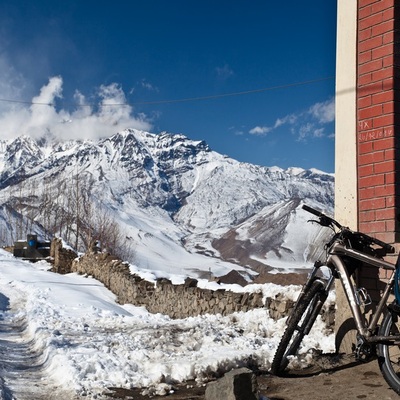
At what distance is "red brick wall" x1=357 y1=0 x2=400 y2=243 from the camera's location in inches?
185

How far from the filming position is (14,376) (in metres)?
5.50

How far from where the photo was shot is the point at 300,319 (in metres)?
4.57

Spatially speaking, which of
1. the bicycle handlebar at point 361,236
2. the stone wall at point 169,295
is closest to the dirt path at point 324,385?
the bicycle handlebar at point 361,236

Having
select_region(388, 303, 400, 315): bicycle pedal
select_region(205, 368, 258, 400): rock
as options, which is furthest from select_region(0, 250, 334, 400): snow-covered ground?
select_region(388, 303, 400, 315): bicycle pedal

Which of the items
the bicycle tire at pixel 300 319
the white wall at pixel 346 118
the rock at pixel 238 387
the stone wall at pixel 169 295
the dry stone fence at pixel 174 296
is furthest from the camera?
the stone wall at pixel 169 295

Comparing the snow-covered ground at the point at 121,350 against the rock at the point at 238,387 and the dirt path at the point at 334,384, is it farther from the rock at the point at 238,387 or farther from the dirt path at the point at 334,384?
the rock at the point at 238,387

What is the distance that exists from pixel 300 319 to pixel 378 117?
198 centimetres

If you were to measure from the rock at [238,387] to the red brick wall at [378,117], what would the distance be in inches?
75.3

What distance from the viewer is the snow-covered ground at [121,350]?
16.1 feet

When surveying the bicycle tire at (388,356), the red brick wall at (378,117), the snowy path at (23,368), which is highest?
the red brick wall at (378,117)

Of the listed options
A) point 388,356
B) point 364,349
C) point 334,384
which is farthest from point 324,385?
point 388,356

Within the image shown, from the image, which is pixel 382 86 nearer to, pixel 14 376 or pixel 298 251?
pixel 14 376

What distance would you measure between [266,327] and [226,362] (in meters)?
2.03

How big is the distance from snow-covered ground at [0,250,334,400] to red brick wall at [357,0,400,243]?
171 centimetres
